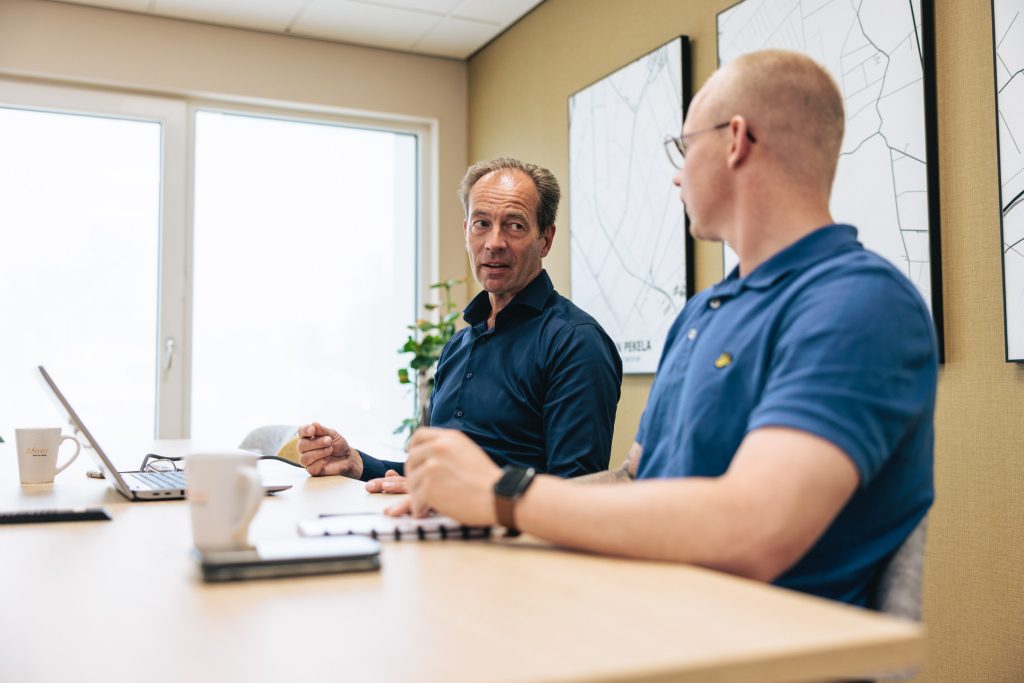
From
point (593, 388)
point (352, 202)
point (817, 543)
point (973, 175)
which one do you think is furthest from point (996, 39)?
point (352, 202)

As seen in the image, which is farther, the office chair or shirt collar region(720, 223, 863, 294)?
shirt collar region(720, 223, 863, 294)

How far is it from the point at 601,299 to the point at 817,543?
8.49 ft

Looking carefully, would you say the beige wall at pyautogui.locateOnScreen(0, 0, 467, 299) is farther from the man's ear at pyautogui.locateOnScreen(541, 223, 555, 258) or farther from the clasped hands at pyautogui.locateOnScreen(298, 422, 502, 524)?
the clasped hands at pyautogui.locateOnScreen(298, 422, 502, 524)

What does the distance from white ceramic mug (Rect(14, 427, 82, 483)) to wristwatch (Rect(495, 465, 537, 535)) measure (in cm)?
113

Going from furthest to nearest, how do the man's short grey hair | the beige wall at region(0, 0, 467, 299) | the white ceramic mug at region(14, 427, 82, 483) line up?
1. the beige wall at region(0, 0, 467, 299)
2. the man's short grey hair
3. the white ceramic mug at region(14, 427, 82, 483)

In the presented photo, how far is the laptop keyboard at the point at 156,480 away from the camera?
1.51 metres

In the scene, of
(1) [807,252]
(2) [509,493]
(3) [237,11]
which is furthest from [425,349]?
(2) [509,493]

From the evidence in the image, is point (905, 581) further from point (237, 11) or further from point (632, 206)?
point (237, 11)

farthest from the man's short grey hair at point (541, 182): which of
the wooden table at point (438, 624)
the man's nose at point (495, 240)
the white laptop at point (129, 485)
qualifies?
the wooden table at point (438, 624)

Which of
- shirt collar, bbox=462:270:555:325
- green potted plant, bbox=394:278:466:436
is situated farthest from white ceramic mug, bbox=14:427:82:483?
green potted plant, bbox=394:278:466:436

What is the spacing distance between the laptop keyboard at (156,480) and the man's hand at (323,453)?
0.24m

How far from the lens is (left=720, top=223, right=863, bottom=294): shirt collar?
1.11 m

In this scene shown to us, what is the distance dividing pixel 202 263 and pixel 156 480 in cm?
294

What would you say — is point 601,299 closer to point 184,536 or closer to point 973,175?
point 973,175
